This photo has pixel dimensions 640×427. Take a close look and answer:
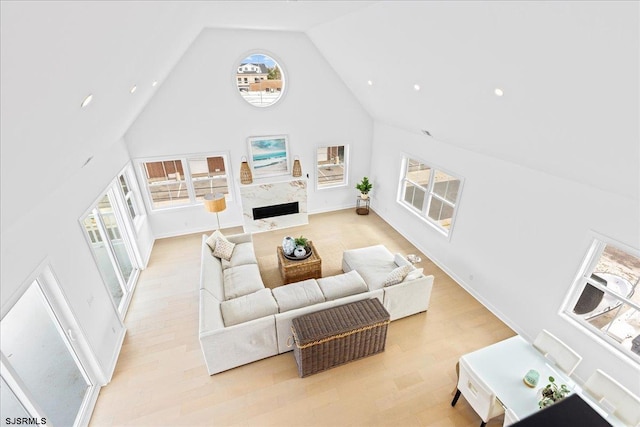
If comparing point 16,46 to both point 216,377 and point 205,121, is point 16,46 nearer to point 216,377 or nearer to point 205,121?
point 216,377

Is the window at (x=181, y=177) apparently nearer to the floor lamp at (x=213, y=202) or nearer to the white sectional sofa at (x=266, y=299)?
the floor lamp at (x=213, y=202)

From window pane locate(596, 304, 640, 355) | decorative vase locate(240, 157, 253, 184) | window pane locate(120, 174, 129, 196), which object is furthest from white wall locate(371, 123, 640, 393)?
window pane locate(120, 174, 129, 196)

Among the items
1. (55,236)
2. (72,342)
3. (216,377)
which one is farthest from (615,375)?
(55,236)

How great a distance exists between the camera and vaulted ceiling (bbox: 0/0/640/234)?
1578 mm

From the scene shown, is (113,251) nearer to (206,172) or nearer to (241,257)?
(241,257)

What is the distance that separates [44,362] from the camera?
3891 millimetres

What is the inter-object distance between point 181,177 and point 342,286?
→ 478cm

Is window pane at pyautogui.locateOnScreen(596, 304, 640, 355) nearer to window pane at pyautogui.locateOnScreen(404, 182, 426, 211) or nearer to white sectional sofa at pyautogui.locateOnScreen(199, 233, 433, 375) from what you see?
white sectional sofa at pyautogui.locateOnScreen(199, 233, 433, 375)

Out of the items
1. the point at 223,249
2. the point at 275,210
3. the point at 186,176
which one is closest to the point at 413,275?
the point at 223,249

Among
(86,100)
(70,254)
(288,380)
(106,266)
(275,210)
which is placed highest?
(86,100)

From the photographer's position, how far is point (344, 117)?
7.61 metres

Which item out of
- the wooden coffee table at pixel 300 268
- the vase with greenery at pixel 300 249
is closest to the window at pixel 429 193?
the wooden coffee table at pixel 300 268

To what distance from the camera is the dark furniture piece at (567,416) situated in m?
0.70

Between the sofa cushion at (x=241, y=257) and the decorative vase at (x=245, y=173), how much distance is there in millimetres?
1916
